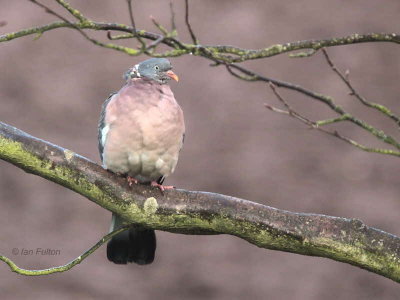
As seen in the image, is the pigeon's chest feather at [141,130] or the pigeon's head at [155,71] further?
the pigeon's head at [155,71]

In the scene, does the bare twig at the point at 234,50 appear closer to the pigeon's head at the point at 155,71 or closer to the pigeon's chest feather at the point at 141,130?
the pigeon's chest feather at the point at 141,130

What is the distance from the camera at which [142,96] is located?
274cm

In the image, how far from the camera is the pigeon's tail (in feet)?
9.20

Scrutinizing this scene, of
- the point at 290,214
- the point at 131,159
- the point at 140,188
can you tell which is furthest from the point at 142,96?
the point at 290,214

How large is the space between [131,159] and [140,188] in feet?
1.22

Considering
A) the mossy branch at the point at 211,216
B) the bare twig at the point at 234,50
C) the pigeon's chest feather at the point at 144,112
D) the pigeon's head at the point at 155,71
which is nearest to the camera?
the bare twig at the point at 234,50

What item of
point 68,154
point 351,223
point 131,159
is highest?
point 131,159

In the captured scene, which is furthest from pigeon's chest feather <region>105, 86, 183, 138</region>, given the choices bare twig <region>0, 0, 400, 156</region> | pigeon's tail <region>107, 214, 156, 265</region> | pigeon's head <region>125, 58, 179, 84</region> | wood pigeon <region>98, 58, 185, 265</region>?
bare twig <region>0, 0, 400, 156</region>

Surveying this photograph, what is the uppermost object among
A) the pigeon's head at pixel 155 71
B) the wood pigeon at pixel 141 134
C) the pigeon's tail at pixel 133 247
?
the pigeon's head at pixel 155 71

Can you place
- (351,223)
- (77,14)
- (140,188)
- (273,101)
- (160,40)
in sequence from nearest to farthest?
(160,40) < (77,14) < (351,223) < (140,188) < (273,101)

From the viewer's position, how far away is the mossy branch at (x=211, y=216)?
7.27ft

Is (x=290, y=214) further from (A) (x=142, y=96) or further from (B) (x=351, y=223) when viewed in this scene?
(A) (x=142, y=96)

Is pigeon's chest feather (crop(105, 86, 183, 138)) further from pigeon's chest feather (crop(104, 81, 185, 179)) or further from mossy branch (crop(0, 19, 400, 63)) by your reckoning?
mossy branch (crop(0, 19, 400, 63))

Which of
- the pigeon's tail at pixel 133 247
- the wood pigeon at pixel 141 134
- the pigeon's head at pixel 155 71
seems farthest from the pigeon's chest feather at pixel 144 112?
the pigeon's tail at pixel 133 247
